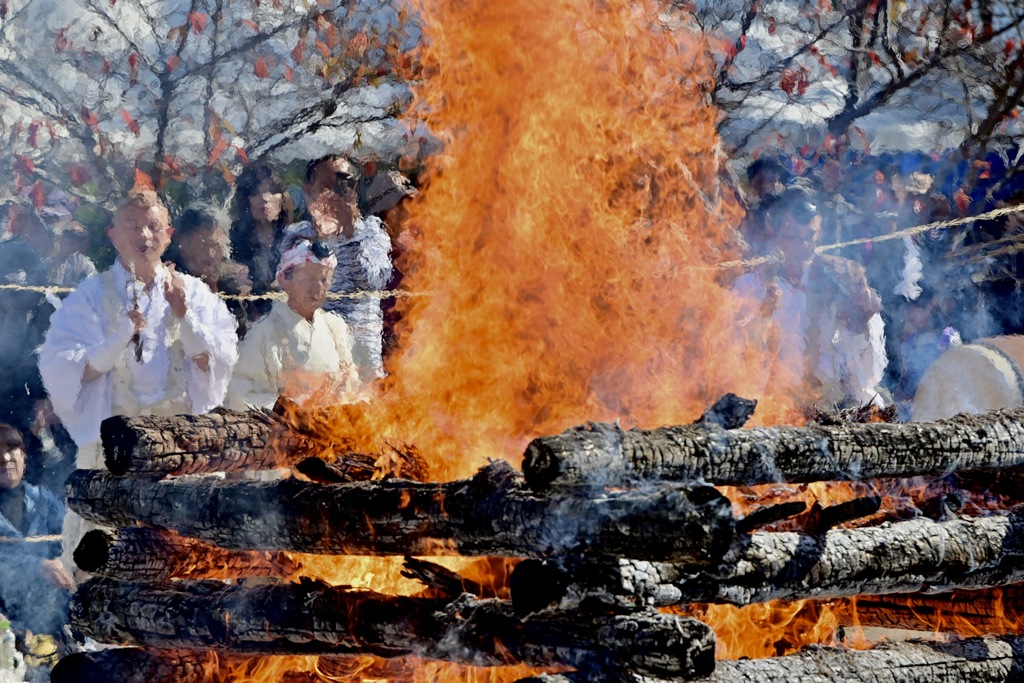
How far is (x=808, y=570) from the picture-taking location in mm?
3137

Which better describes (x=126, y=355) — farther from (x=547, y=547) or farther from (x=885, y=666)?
(x=885, y=666)

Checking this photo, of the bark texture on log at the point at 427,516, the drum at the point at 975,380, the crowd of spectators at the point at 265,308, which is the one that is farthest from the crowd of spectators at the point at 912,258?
the bark texture on log at the point at 427,516

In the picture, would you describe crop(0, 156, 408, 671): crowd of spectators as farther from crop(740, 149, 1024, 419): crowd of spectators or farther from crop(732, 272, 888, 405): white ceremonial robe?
crop(740, 149, 1024, 419): crowd of spectators

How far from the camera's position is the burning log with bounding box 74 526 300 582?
147 inches

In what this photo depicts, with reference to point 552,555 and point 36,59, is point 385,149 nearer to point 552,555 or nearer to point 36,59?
point 36,59

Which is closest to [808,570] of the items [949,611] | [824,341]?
[949,611]

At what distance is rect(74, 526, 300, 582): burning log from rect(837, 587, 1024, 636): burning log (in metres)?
2.32

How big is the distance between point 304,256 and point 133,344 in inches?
43.9

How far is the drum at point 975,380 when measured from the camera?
21.0 ft

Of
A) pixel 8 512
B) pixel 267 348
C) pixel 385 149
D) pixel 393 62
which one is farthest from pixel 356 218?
pixel 393 62

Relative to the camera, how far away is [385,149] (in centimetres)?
1059

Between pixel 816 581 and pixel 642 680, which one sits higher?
pixel 816 581

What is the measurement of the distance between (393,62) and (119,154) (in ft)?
10.1

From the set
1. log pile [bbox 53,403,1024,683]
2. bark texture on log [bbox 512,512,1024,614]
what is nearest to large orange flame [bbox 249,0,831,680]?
log pile [bbox 53,403,1024,683]
